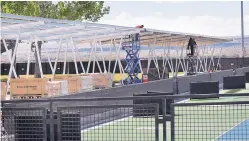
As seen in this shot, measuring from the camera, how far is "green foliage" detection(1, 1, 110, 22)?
51.7 m

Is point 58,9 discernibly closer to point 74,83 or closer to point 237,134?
point 74,83

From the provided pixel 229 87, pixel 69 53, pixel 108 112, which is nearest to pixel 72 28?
pixel 229 87

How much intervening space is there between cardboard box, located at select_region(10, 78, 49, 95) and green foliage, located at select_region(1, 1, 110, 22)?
22.1 m

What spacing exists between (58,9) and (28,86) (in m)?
27.8

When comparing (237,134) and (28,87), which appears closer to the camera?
(237,134)

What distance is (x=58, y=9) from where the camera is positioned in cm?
5456

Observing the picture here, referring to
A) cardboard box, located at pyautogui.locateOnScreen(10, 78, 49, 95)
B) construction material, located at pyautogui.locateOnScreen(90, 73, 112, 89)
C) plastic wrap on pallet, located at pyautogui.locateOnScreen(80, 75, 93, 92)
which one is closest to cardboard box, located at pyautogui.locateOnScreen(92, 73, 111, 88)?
construction material, located at pyautogui.locateOnScreen(90, 73, 112, 89)

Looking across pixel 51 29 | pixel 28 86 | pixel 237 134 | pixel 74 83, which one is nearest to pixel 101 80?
pixel 74 83

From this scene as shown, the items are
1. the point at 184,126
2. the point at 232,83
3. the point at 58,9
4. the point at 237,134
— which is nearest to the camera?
the point at 184,126

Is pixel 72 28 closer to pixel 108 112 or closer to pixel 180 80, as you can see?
pixel 180 80

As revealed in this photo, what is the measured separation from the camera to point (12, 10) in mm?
52031

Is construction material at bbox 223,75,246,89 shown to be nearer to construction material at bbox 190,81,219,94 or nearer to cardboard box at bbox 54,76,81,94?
construction material at bbox 190,81,219,94

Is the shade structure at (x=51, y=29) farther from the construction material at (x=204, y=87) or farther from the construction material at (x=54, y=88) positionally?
the construction material at (x=204, y=87)

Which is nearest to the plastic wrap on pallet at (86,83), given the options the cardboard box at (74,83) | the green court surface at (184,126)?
the cardboard box at (74,83)
